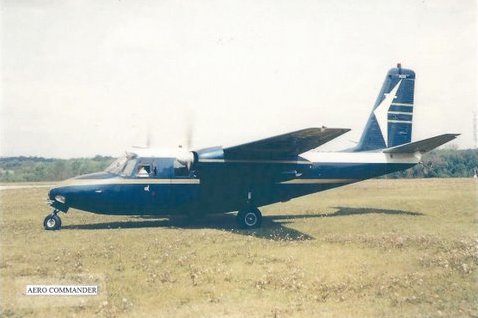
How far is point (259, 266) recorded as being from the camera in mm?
9625

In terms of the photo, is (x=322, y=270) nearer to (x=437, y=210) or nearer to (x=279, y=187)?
(x=279, y=187)

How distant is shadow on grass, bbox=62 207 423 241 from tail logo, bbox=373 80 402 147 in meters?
3.72

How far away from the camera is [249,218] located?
609 inches

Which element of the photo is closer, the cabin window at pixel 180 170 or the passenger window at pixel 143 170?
the passenger window at pixel 143 170

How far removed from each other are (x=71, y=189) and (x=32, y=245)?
2.92 metres

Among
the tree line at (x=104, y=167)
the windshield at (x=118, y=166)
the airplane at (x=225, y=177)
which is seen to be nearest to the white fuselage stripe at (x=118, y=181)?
the airplane at (x=225, y=177)

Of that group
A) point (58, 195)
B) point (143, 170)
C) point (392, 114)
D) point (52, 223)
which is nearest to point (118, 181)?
point (143, 170)

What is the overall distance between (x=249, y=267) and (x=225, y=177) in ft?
20.4

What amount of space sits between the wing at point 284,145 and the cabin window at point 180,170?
1.82 metres

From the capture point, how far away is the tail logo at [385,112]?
18484 mm

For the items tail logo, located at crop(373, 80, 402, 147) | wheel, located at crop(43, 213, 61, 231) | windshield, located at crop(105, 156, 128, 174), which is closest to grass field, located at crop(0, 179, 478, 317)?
wheel, located at crop(43, 213, 61, 231)

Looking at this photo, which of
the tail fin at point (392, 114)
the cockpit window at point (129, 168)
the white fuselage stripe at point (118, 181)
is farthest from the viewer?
the tail fin at point (392, 114)

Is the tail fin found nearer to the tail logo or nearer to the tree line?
the tail logo

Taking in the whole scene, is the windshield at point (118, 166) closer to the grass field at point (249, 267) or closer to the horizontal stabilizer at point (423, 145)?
the grass field at point (249, 267)
